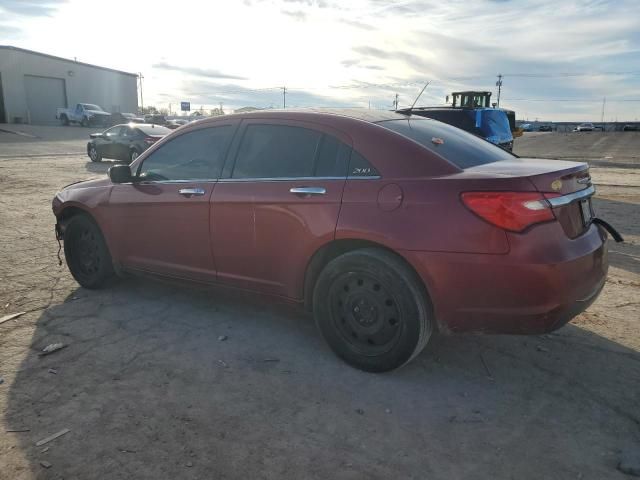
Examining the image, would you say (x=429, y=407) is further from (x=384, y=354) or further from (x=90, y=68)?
(x=90, y=68)

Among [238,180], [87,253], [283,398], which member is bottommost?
[283,398]

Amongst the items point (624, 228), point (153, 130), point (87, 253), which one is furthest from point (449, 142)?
point (153, 130)

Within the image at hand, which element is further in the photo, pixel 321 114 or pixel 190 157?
pixel 190 157

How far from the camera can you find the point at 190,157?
4.15 m

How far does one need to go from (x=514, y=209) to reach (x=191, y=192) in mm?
2410

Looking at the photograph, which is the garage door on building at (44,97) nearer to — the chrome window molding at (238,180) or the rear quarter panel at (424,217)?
the chrome window molding at (238,180)

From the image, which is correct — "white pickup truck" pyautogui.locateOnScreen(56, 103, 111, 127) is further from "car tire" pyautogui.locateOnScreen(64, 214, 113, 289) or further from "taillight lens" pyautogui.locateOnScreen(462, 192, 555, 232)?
"taillight lens" pyautogui.locateOnScreen(462, 192, 555, 232)

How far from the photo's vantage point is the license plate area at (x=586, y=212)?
3111 mm

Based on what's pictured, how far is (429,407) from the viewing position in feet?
9.54

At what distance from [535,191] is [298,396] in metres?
1.79

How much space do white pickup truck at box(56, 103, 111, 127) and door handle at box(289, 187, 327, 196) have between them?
4605cm

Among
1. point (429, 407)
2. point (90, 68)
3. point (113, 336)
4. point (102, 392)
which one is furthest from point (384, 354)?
point (90, 68)

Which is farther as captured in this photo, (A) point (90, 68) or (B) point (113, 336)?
(A) point (90, 68)

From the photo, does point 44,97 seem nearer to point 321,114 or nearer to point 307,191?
point 321,114
